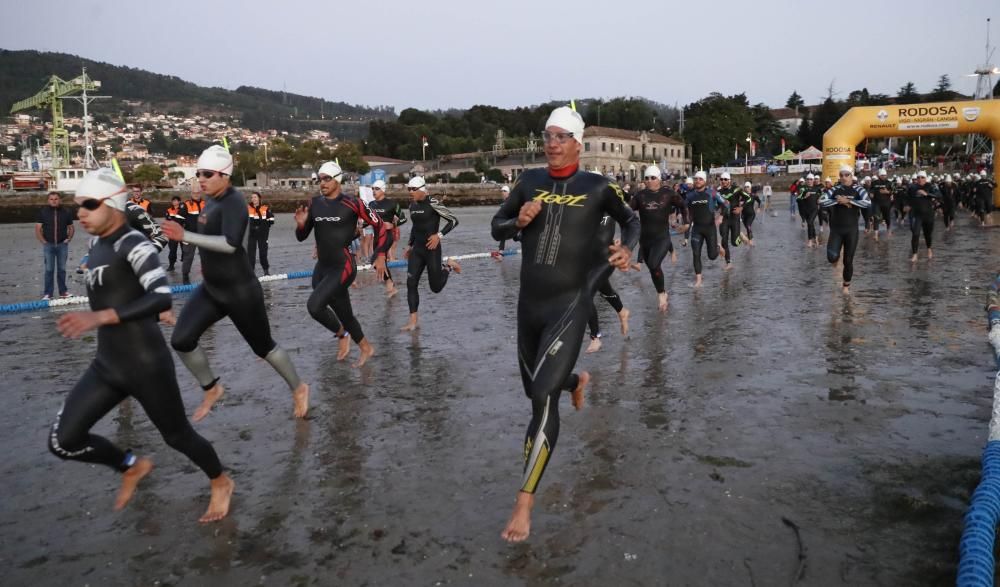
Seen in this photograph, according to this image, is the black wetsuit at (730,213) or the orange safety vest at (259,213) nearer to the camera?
the orange safety vest at (259,213)

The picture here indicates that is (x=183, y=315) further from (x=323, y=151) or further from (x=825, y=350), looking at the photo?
(x=323, y=151)

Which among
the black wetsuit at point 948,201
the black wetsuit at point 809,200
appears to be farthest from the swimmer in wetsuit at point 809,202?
the black wetsuit at point 948,201

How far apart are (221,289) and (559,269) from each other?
9.18 feet

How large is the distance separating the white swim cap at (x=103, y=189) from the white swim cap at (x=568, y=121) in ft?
8.19

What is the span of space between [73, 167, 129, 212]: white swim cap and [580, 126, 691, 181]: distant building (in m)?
85.9

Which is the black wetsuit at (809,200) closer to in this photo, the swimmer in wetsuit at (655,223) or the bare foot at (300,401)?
the swimmer in wetsuit at (655,223)

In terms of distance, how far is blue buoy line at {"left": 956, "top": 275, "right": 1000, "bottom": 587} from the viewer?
9.78 feet

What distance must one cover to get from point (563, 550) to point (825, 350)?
206 inches

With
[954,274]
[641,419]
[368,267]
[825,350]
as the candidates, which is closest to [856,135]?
[954,274]

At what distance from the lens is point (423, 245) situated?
33.1 feet

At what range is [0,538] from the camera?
12.7 ft

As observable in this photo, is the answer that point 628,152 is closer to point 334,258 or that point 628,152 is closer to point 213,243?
point 334,258

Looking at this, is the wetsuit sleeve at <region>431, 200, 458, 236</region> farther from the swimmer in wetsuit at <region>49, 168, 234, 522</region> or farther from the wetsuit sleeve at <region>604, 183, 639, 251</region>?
the swimmer in wetsuit at <region>49, 168, 234, 522</region>

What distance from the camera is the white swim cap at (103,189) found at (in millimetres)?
3906
